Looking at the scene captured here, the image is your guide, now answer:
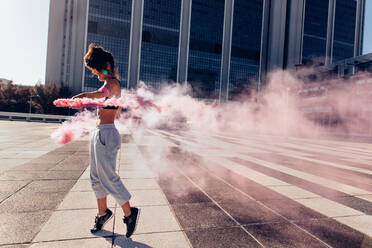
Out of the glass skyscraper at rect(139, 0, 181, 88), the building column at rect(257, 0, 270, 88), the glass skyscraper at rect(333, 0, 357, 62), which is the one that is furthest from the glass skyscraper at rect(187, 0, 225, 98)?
the glass skyscraper at rect(333, 0, 357, 62)

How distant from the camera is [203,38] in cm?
6700

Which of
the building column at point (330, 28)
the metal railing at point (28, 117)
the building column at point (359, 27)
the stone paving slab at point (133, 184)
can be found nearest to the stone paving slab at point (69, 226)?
the stone paving slab at point (133, 184)

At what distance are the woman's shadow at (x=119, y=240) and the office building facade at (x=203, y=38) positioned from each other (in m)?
61.3

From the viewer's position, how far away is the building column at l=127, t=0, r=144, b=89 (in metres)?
61.3

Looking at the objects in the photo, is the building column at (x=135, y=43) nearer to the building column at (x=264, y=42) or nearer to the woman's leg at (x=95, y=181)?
the building column at (x=264, y=42)

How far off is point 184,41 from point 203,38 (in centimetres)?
621

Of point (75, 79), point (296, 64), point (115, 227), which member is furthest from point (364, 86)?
point (75, 79)

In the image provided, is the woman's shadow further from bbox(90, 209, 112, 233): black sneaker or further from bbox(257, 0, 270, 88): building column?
bbox(257, 0, 270, 88): building column

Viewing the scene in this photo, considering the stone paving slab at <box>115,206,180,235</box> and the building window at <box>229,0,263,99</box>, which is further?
the building window at <box>229,0,263,99</box>

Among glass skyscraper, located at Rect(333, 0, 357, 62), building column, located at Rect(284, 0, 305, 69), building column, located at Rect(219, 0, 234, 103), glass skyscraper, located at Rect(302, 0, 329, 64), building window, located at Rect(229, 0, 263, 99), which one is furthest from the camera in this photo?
glass skyscraper, located at Rect(333, 0, 357, 62)

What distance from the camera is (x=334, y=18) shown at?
78.6 meters

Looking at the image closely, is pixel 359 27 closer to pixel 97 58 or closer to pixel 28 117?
pixel 28 117

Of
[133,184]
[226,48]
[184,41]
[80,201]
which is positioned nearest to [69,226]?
[80,201]

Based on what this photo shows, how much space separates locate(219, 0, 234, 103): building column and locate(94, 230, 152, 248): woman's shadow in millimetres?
66452
